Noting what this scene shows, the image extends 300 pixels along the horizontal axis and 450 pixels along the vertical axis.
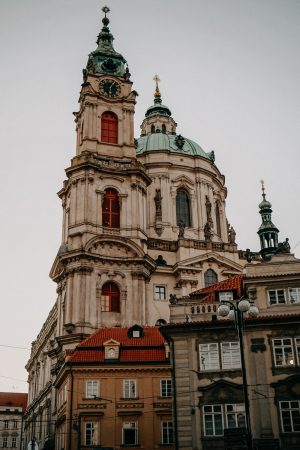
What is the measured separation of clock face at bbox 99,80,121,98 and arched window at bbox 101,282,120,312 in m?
20.5

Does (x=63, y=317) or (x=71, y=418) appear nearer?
(x=71, y=418)

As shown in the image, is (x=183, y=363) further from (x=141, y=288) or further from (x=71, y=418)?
(x=141, y=288)

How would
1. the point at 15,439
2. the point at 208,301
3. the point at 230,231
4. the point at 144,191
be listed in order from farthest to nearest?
1. the point at 15,439
2. the point at 230,231
3. the point at 144,191
4. the point at 208,301

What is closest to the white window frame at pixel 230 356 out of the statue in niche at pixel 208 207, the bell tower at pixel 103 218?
the bell tower at pixel 103 218

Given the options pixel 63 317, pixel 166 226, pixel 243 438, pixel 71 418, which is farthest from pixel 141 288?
pixel 243 438

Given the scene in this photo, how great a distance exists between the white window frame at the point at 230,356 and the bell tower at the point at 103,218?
20.1 metres

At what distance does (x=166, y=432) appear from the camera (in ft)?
125

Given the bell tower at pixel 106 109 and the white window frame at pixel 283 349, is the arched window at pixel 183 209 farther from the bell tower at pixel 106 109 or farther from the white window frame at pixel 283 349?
the white window frame at pixel 283 349

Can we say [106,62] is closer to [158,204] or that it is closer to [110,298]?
[158,204]

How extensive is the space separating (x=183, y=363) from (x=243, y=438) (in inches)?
186

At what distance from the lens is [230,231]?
70.7 m

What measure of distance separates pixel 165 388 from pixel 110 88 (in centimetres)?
3453

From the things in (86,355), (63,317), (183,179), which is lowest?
(86,355)

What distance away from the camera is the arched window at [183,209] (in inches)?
2613
